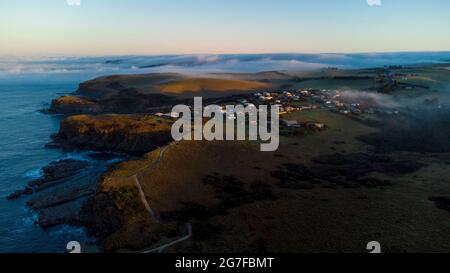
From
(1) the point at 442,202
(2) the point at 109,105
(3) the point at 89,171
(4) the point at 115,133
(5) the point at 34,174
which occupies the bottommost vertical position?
(5) the point at 34,174

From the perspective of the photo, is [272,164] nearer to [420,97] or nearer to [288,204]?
[288,204]

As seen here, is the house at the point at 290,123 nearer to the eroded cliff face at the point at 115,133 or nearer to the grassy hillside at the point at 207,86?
the eroded cliff face at the point at 115,133

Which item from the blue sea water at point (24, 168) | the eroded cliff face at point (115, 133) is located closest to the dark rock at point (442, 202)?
the blue sea water at point (24, 168)

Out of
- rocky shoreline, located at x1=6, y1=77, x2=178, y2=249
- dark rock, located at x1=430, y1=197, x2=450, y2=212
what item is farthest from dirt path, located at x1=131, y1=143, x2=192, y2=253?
dark rock, located at x1=430, y1=197, x2=450, y2=212

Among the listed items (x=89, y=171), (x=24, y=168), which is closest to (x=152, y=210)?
(x=89, y=171)

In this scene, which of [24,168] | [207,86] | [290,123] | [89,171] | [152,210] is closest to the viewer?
[152,210]

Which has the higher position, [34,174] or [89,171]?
[89,171]

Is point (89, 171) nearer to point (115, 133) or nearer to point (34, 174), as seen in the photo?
point (34, 174)

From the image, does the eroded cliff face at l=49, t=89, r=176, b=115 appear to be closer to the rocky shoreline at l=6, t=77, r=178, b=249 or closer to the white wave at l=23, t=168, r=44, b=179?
the rocky shoreline at l=6, t=77, r=178, b=249

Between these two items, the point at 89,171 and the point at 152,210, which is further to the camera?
the point at 89,171
